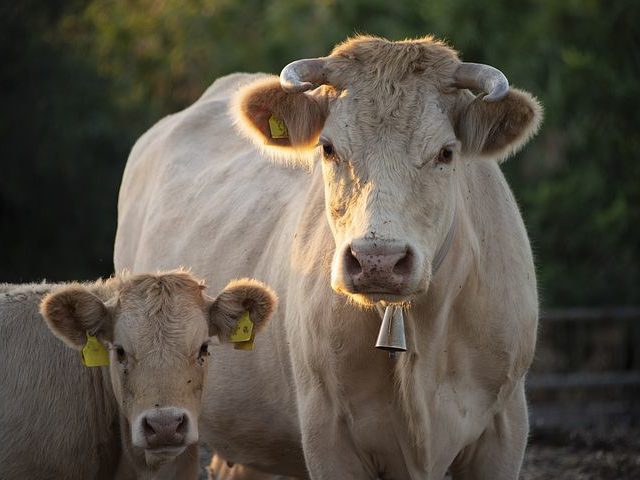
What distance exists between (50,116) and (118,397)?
551 inches

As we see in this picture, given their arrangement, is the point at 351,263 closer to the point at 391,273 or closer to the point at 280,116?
the point at 391,273

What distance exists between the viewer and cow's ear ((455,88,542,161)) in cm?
586

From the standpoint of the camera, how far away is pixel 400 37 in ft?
66.5

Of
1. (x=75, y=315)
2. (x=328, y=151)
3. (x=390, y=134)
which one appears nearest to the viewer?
(x=390, y=134)

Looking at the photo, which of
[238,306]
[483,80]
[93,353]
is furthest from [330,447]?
[483,80]

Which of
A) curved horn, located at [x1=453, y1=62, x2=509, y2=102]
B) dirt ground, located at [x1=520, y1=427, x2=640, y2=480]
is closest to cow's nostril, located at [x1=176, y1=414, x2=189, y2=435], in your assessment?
curved horn, located at [x1=453, y1=62, x2=509, y2=102]

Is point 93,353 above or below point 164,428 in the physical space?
above

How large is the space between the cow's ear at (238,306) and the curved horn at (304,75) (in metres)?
0.97

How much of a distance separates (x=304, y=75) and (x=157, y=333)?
1.33 metres

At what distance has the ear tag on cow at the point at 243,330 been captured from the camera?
645cm

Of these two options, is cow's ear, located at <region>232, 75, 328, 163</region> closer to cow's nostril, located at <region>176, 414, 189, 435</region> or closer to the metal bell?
the metal bell

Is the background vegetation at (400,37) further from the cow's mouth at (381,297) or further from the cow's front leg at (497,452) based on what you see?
the cow's mouth at (381,297)

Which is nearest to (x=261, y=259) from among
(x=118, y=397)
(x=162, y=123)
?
(x=118, y=397)

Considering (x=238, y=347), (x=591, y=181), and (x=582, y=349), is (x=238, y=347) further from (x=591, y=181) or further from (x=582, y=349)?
(x=591, y=181)
